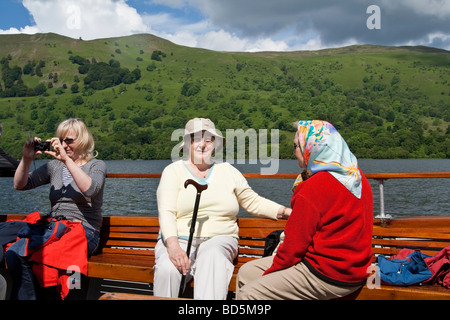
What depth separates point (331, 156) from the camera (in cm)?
264

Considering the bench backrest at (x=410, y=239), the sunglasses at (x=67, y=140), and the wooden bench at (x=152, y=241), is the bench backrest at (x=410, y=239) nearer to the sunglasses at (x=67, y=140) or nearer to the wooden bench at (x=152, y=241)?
the wooden bench at (x=152, y=241)

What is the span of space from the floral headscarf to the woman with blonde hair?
1814mm

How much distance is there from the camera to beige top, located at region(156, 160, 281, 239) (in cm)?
353

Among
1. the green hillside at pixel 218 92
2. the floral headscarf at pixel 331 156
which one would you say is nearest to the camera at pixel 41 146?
the floral headscarf at pixel 331 156

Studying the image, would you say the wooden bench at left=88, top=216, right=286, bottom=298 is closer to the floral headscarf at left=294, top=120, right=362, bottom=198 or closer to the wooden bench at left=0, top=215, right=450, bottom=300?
the wooden bench at left=0, top=215, right=450, bottom=300

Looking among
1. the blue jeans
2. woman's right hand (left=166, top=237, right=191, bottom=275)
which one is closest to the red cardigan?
woman's right hand (left=166, top=237, right=191, bottom=275)

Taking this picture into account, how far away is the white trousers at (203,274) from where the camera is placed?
3.12 m

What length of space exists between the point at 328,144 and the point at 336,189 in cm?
25

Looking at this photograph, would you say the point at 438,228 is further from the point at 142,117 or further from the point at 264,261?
the point at 142,117

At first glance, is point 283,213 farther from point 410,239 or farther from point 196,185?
point 410,239

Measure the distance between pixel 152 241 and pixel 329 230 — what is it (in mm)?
2161

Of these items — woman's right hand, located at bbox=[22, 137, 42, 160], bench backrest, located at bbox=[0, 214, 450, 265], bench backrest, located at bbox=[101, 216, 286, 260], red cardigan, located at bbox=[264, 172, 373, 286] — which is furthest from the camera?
bench backrest, located at bbox=[101, 216, 286, 260]

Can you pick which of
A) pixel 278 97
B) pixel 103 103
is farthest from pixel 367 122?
pixel 103 103

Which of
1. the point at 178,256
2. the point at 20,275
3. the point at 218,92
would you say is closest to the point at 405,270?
the point at 178,256
